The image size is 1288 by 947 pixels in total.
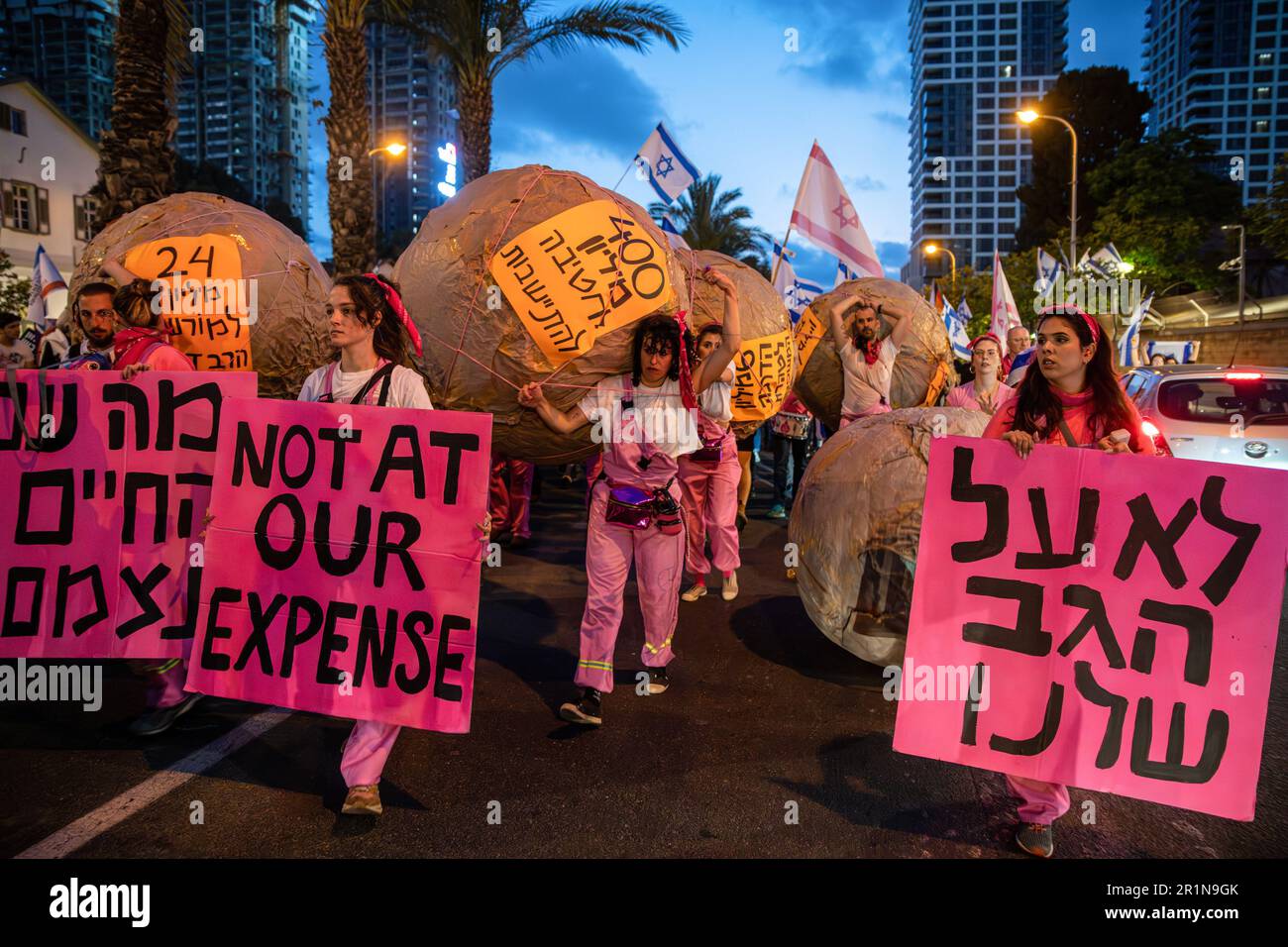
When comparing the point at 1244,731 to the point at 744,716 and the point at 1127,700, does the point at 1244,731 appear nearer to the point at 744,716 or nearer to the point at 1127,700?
the point at 1127,700

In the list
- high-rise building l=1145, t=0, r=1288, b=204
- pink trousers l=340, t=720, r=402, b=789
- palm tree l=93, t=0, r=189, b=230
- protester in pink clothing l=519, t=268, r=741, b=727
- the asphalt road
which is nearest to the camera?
the asphalt road

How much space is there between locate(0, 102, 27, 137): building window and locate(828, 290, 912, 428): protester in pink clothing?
3683 cm

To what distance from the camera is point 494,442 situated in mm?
3908

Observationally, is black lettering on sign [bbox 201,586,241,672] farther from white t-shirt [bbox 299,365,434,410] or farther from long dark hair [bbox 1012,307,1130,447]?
long dark hair [bbox 1012,307,1130,447]

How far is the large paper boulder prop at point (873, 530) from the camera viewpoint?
167 inches

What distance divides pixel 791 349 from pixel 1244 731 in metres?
4.54

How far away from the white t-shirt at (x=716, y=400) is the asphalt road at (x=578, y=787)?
1.74 meters

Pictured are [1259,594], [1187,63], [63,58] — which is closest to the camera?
[1259,594]

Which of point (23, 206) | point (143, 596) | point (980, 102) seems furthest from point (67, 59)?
point (980, 102)

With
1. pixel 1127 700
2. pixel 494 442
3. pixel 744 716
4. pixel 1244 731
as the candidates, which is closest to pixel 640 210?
pixel 494 442

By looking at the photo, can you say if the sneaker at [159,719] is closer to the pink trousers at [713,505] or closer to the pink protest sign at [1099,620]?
the pink protest sign at [1099,620]

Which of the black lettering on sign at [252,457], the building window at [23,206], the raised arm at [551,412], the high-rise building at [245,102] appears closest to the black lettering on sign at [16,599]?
the black lettering on sign at [252,457]

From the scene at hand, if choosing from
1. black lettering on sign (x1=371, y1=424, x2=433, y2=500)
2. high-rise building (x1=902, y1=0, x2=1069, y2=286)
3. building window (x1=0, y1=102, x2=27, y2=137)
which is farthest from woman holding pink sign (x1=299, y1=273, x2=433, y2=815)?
high-rise building (x1=902, y1=0, x2=1069, y2=286)

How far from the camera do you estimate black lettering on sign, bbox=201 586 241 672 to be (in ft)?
10.8
